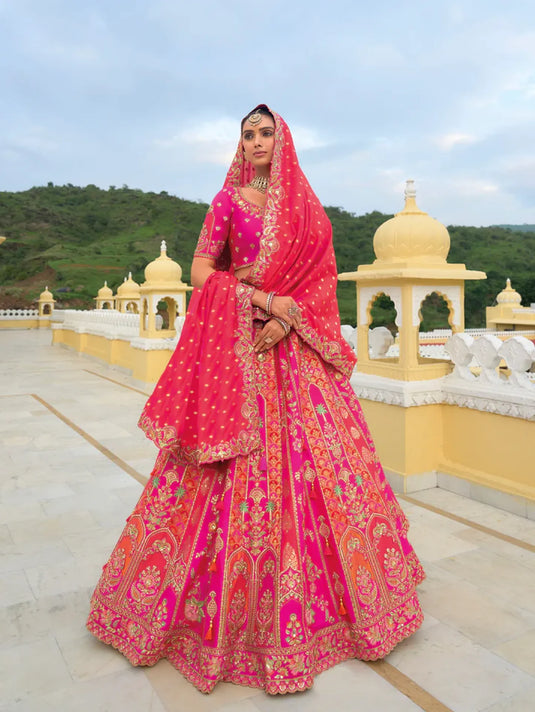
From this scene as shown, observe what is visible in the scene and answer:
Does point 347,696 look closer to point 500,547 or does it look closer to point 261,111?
point 500,547

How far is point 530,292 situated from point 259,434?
22.8 metres

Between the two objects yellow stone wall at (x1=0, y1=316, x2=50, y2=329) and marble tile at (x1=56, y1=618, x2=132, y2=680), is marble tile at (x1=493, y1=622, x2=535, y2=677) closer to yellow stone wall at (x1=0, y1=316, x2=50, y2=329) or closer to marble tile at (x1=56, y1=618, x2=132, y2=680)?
marble tile at (x1=56, y1=618, x2=132, y2=680)

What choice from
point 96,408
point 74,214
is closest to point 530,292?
point 96,408

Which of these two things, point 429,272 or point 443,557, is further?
point 429,272

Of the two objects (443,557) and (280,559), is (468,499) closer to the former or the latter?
(443,557)

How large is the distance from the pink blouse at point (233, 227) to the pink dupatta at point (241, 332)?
8 centimetres

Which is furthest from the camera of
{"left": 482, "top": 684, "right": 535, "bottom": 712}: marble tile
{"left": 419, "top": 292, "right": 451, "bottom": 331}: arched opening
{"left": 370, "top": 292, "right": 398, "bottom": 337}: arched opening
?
{"left": 370, "top": 292, "right": 398, "bottom": 337}: arched opening

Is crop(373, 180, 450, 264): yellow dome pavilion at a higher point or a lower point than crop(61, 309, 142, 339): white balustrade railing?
higher

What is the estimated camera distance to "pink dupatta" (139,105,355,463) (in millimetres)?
1920

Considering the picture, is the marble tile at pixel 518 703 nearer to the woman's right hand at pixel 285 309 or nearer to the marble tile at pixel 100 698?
the marble tile at pixel 100 698

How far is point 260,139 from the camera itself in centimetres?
211

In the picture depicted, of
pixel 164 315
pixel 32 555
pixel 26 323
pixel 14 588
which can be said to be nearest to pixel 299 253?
pixel 14 588

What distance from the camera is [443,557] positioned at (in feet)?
8.83

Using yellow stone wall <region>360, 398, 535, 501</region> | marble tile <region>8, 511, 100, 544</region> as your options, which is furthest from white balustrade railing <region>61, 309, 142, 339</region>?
yellow stone wall <region>360, 398, 535, 501</region>
